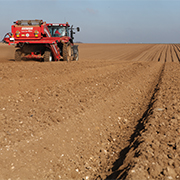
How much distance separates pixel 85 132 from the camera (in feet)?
16.8

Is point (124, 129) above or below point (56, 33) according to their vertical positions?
below

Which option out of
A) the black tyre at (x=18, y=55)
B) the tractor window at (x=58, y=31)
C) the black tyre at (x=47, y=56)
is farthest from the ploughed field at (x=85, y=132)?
the tractor window at (x=58, y=31)

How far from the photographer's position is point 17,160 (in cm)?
389

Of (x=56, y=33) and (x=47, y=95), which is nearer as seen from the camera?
(x=47, y=95)

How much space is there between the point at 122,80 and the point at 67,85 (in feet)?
9.34

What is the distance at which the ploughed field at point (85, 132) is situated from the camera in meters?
3.80

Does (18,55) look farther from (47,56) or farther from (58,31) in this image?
(58,31)

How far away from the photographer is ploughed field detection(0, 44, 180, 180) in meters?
3.80

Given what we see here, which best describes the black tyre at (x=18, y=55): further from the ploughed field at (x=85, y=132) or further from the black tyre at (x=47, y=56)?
the ploughed field at (x=85, y=132)

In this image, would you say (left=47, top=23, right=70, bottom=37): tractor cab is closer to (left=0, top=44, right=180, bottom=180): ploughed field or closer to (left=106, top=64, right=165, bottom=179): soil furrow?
(left=0, top=44, right=180, bottom=180): ploughed field

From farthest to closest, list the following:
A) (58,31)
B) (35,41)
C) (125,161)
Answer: (58,31)
(35,41)
(125,161)

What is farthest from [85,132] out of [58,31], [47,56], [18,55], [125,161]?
[58,31]

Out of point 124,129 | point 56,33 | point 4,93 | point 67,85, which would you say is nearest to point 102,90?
point 67,85

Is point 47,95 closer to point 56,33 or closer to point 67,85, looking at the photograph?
point 67,85
